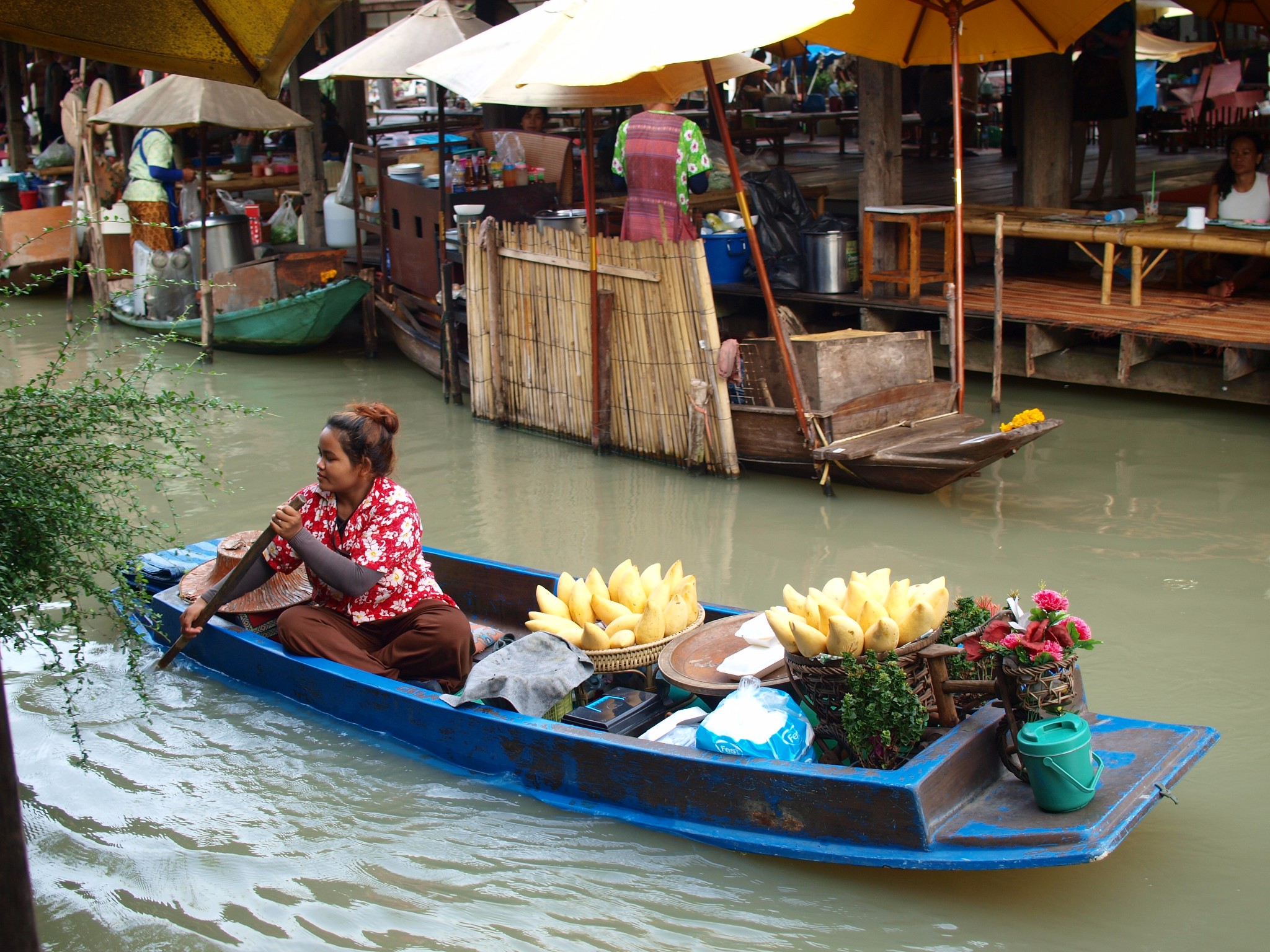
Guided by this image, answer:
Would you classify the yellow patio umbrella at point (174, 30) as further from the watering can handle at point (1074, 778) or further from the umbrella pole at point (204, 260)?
the umbrella pole at point (204, 260)

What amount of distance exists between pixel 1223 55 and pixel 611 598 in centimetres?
1442

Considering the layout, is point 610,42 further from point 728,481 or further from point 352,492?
point 352,492

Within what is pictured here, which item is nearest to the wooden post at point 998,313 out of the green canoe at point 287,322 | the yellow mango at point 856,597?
the yellow mango at point 856,597

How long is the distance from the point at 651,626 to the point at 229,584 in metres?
1.66

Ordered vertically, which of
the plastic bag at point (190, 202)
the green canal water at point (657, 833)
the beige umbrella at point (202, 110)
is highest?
the beige umbrella at point (202, 110)

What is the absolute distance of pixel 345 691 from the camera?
185 inches

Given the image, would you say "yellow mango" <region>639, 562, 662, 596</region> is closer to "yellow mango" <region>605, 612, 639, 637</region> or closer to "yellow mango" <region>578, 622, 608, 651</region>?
"yellow mango" <region>605, 612, 639, 637</region>

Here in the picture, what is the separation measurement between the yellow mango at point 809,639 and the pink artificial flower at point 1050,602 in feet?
2.07

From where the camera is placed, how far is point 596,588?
16.2ft

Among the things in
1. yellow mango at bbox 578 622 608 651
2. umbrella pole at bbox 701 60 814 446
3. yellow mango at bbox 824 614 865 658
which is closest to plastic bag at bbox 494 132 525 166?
umbrella pole at bbox 701 60 814 446

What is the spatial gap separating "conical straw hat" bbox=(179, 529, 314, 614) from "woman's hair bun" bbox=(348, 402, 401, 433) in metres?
0.89

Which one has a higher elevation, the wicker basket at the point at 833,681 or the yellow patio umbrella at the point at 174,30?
the yellow patio umbrella at the point at 174,30

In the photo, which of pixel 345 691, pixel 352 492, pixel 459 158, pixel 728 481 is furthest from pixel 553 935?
pixel 459 158

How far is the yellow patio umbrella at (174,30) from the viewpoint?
10.3 ft
